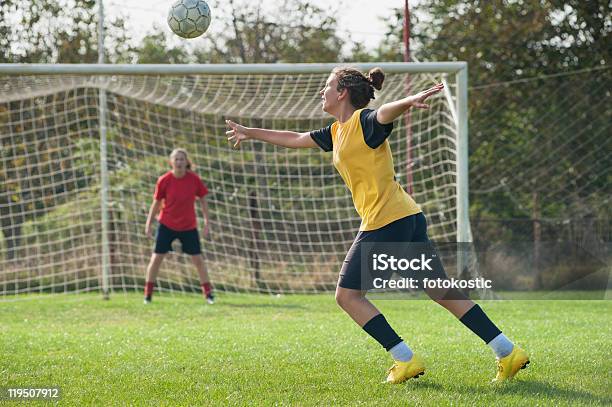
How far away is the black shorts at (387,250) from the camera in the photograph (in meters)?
4.61

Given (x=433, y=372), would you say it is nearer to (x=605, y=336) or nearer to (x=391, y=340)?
(x=391, y=340)

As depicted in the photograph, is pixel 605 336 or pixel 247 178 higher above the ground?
pixel 247 178

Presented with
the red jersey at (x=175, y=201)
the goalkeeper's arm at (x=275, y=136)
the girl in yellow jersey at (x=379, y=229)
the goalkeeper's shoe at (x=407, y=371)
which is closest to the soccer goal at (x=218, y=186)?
the red jersey at (x=175, y=201)

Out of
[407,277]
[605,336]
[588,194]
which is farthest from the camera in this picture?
[588,194]

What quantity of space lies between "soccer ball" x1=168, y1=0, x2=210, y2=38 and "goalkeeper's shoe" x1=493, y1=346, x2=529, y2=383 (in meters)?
3.71

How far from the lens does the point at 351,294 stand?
464 cm

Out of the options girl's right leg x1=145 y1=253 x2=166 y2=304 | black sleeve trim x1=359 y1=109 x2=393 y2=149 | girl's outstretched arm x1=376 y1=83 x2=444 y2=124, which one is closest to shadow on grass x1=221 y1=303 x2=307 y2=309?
girl's right leg x1=145 y1=253 x2=166 y2=304

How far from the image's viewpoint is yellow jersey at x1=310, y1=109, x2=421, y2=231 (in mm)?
4602

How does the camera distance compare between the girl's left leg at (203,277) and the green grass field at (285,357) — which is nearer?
the green grass field at (285,357)

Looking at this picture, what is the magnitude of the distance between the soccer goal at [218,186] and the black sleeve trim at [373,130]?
5.96m

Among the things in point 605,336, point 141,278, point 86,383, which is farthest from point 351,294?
point 141,278

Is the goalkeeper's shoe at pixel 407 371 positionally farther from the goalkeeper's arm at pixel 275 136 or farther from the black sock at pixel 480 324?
the goalkeeper's arm at pixel 275 136

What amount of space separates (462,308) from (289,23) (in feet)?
36.7

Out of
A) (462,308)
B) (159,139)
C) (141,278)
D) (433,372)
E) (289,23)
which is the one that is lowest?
(141,278)
